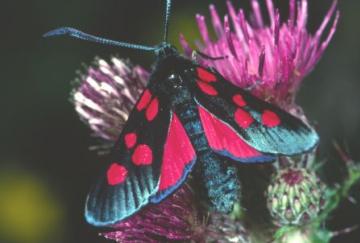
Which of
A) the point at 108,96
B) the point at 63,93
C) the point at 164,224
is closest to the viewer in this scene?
the point at 164,224

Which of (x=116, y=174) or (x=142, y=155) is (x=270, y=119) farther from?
(x=116, y=174)

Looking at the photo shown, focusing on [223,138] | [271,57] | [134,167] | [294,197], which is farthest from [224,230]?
[271,57]

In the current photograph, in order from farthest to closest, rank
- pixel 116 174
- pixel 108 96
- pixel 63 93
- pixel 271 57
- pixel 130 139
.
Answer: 1. pixel 63 93
2. pixel 108 96
3. pixel 271 57
4. pixel 130 139
5. pixel 116 174

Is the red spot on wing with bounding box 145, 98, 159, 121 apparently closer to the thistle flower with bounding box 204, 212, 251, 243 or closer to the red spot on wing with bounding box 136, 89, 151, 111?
the red spot on wing with bounding box 136, 89, 151, 111

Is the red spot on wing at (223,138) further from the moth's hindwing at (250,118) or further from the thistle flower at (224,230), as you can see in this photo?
the thistle flower at (224,230)

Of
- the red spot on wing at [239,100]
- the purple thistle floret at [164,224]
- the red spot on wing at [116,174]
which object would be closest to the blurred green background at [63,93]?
the purple thistle floret at [164,224]

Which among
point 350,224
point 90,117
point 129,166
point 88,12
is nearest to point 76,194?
point 88,12

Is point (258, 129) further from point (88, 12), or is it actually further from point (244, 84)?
point (88, 12)
